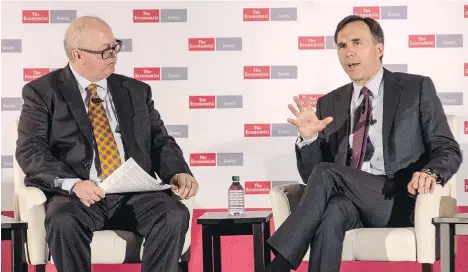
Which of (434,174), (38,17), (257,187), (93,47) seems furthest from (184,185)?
(38,17)

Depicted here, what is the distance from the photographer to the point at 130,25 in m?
5.39

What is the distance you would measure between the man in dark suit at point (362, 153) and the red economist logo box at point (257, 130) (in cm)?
106

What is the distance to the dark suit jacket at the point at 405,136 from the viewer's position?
388 cm

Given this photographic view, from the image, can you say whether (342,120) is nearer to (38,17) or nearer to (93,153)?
(93,153)

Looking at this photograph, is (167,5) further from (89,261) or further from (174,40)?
(89,261)

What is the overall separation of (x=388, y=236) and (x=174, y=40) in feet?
7.47

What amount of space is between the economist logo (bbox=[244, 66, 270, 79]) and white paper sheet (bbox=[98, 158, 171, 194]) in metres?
1.69

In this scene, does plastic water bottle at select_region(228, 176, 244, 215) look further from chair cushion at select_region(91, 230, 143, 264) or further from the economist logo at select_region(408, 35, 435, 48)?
the economist logo at select_region(408, 35, 435, 48)

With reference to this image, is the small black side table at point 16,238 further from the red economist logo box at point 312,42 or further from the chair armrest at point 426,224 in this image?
the red economist logo box at point 312,42

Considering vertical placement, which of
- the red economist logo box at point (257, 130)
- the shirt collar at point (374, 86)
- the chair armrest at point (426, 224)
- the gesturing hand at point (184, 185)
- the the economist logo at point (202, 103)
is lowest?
the chair armrest at point (426, 224)

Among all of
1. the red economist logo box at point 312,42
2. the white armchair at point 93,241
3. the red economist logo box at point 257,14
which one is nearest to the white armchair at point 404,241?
the white armchair at point 93,241

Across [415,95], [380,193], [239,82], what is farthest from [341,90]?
[239,82]

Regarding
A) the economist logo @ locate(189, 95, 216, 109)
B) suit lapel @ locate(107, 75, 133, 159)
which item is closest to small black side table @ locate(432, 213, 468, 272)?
suit lapel @ locate(107, 75, 133, 159)

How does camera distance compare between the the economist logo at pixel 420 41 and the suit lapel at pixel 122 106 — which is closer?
the suit lapel at pixel 122 106
